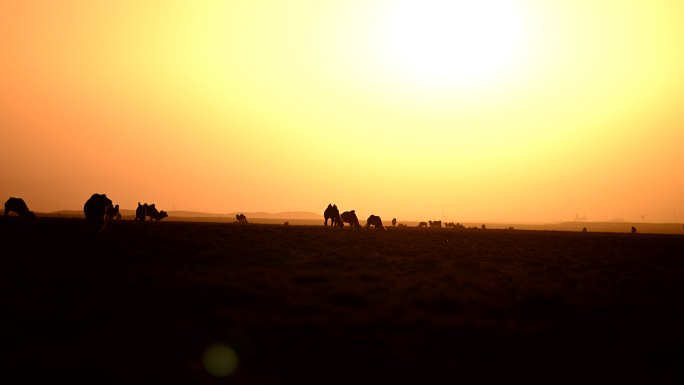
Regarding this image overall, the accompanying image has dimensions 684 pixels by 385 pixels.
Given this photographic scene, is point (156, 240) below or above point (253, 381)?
above

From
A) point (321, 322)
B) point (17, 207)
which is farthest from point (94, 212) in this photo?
point (321, 322)

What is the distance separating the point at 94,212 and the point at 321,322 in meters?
22.5

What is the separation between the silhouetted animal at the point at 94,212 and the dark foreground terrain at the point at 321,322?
7161mm

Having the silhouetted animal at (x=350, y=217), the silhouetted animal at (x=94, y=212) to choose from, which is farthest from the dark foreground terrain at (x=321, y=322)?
the silhouetted animal at (x=350, y=217)

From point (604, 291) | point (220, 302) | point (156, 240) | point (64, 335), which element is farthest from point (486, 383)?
point (156, 240)

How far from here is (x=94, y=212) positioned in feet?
88.7

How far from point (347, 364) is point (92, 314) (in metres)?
6.61

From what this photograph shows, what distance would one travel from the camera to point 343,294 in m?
12.7

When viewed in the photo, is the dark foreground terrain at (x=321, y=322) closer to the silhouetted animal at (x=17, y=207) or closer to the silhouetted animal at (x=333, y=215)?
the silhouetted animal at (x=17, y=207)

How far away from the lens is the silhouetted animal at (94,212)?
1063 inches

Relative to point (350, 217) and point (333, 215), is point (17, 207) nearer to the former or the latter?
point (333, 215)

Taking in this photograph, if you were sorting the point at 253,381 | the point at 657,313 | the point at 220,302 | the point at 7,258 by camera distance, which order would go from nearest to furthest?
the point at 253,381, the point at 220,302, the point at 657,313, the point at 7,258

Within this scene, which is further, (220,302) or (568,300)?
(568,300)

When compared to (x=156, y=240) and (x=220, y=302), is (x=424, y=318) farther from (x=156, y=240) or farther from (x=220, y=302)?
(x=156, y=240)
